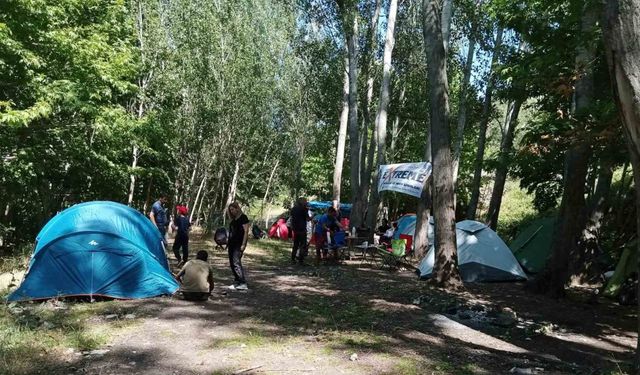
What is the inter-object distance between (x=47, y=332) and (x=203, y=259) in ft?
9.65

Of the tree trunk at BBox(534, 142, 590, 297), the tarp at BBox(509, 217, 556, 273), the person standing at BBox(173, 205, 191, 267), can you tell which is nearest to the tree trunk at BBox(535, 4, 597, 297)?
the tree trunk at BBox(534, 142, 590, 297)

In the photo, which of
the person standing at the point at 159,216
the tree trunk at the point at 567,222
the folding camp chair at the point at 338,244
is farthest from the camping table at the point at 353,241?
the tree trunk at the point at 567,222

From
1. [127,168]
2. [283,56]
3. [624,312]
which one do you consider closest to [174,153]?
[127,168]

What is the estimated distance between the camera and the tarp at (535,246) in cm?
1479

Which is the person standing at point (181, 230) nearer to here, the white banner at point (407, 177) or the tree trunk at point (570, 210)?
the white banner at point (407, 177)

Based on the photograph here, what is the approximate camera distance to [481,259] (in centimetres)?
1224

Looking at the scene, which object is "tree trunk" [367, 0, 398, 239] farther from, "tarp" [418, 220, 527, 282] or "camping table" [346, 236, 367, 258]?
"tarp" [418, 220, 527, 282]

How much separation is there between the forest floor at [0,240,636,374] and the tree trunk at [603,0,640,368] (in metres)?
2.62

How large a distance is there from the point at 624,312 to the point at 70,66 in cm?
1346

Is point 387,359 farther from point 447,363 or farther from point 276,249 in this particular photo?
point 276,249

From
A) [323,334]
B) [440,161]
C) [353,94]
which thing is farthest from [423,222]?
[323,334]

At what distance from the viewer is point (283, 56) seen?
112 ft

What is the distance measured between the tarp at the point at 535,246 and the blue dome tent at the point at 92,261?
10269mm

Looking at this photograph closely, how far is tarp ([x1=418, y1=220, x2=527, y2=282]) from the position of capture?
12.1 metres
